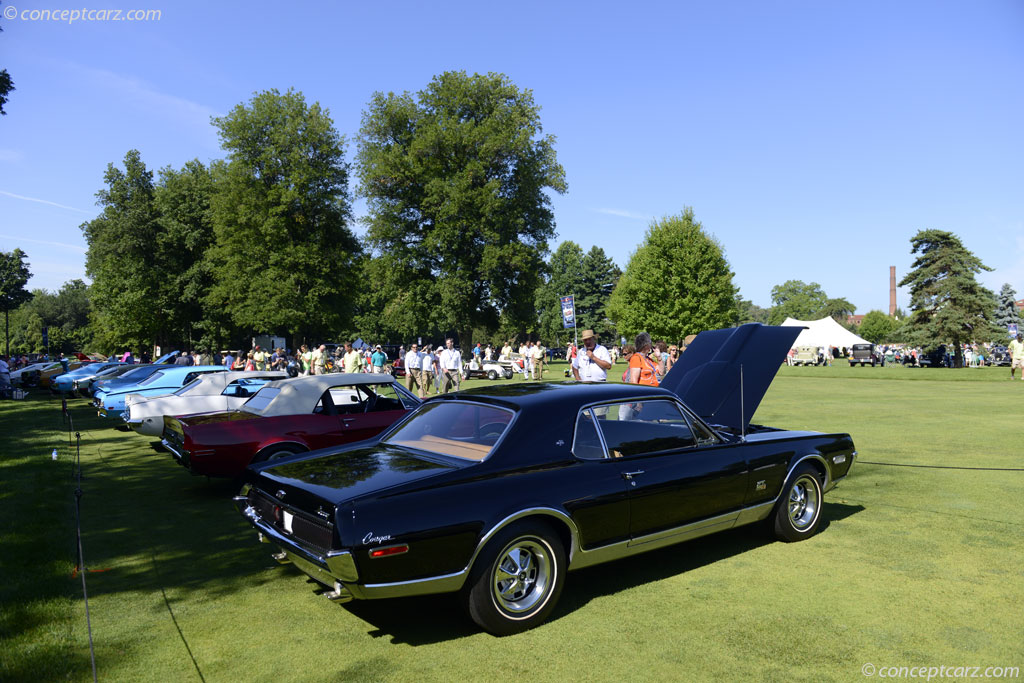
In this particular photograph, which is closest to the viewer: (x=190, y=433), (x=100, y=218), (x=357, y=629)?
(x=357, y=629)

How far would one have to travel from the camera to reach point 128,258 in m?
47.7

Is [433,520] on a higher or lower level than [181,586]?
higher

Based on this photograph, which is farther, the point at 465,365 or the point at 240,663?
the point at 465,365

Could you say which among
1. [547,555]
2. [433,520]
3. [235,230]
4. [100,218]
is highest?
[100,218]

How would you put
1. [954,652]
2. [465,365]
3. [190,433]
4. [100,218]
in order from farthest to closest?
[100,218] → [465,365] → [190,433] → [954,652]

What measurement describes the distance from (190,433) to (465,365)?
29593mm

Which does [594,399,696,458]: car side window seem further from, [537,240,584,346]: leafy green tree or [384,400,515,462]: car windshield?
[537,240,584,346]: leafy green tree

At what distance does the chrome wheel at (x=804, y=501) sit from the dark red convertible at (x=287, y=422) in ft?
16.2

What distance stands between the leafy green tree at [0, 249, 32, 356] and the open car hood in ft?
223

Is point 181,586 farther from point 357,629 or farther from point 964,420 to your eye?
point 964,420

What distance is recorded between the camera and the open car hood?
6.65 metres

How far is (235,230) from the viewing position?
136 feet

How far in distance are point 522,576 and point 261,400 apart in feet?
19.0

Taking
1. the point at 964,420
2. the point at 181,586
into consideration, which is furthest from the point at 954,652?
the point at 964,420
